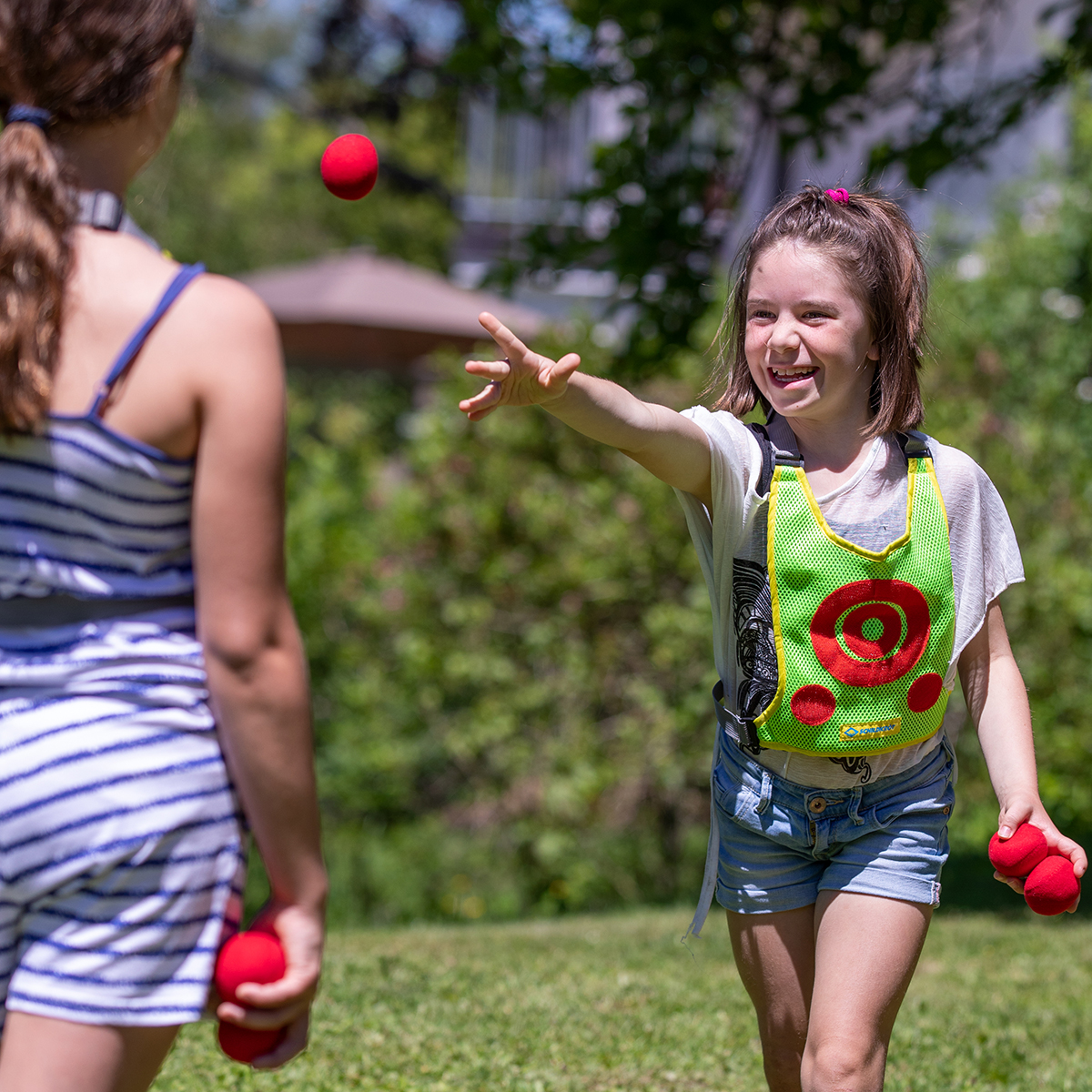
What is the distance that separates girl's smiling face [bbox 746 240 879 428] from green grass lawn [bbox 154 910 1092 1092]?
1915 mm

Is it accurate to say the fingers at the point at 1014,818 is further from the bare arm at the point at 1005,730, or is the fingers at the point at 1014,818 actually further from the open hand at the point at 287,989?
the open hand at the point at 287,989

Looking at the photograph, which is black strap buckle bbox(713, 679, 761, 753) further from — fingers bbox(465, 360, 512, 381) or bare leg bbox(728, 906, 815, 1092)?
fingers bbox(465, 360, 512, 381)

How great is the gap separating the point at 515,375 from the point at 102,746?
0.89 m

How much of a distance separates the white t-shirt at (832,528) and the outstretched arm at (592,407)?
2.4 inches

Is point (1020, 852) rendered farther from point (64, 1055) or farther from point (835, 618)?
point (64, 1055)

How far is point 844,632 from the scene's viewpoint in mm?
2344

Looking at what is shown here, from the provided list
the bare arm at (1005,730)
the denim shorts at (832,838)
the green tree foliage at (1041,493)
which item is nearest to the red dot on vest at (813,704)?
the denim shorts at (832,838)

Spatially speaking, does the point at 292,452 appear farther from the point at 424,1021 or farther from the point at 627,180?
the point at 424,1021

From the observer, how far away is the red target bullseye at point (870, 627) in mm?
2328

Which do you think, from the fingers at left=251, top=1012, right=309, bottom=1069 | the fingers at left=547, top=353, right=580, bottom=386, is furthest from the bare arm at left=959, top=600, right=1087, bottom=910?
the fingers at left=251, top=1012, right=309, bottom=1069

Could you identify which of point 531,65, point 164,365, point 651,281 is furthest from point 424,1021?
point 531,65

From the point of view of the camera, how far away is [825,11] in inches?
247

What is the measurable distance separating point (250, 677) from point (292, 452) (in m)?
9.72

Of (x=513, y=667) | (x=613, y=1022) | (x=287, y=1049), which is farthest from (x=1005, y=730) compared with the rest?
(x=513, y=667)
